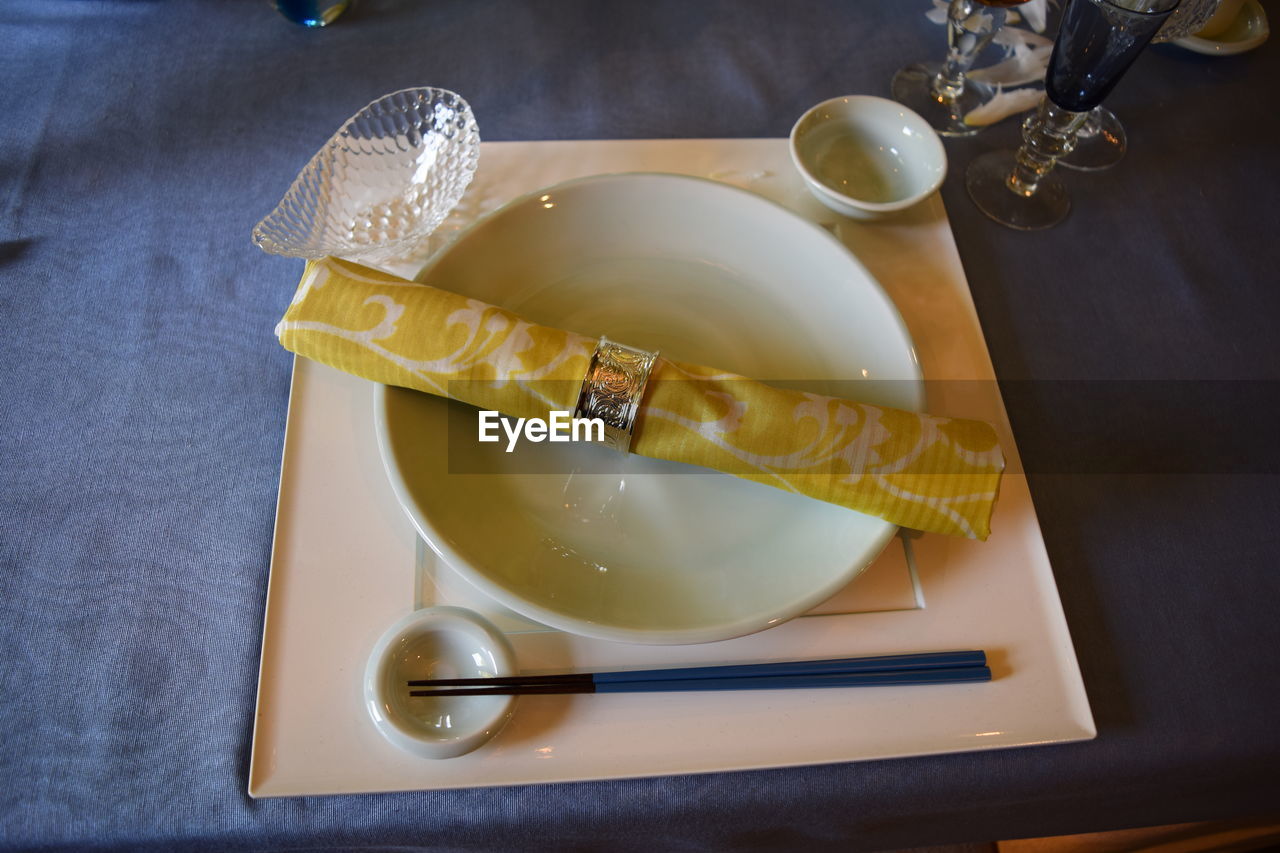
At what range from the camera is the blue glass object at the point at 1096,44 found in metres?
0.46

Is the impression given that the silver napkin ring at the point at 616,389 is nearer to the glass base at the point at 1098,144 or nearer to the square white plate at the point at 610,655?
the square white plate at the point at 610,655

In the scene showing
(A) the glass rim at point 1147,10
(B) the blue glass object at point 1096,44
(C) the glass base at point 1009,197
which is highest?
(A) the glass rim at point 1147,10

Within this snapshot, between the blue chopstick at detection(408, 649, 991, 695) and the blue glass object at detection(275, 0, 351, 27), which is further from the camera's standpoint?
the blue glass object at detection(275, 0, 351, 27)

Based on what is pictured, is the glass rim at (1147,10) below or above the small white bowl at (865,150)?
above

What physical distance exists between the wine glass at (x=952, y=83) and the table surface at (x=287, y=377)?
0.02 metres

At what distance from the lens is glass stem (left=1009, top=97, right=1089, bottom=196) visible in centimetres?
58

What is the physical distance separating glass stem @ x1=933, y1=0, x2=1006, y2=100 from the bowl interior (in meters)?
0.10

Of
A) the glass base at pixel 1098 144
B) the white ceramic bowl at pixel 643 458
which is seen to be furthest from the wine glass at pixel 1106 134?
the white ceramic bowl at pixel 643 458

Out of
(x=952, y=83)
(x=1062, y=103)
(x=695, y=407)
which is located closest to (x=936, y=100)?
(x=952, y=83)

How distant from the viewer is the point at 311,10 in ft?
2.10

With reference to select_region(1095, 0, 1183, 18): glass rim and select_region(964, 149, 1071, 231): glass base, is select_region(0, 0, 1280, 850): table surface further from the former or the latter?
select_region(1095, 0, 1183, 18): glass rim

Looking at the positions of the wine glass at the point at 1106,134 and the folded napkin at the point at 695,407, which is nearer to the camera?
the folded napkin at the point at 695,407

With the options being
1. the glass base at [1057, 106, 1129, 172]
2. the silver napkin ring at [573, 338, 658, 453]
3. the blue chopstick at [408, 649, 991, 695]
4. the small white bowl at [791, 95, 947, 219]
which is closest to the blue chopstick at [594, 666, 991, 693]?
the blue chopstick at [408, 649, 991, 695]

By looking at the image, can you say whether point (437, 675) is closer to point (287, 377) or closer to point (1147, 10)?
point (287, 377)
